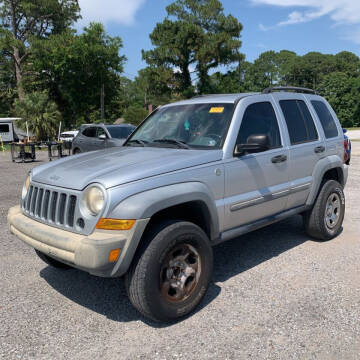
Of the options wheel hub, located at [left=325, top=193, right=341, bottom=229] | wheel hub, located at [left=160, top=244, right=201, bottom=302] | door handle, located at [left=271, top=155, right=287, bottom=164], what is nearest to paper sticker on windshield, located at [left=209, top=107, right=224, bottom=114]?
door handle, located at [left=271, top=155, right=287, bottom=164]

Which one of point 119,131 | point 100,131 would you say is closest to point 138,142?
point 119,131

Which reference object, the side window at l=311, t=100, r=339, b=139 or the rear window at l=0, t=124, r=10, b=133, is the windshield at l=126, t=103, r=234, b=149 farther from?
the rear window at l=0, t=124, r=10, b=133

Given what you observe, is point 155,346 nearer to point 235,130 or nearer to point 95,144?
point 235,130

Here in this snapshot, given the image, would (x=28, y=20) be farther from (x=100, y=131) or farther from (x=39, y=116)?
(x=100, y=131)

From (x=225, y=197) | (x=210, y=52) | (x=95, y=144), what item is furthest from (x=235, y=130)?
(x=210, y=52)

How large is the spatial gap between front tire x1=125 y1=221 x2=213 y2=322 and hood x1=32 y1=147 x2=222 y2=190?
1.58 feet

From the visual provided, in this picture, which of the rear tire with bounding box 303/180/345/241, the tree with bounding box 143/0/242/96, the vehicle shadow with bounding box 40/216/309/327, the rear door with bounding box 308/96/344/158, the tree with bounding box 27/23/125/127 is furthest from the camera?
the tree with bounding box 143/0/242/96

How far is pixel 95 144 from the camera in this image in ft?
44.1

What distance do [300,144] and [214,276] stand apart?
6.05ft

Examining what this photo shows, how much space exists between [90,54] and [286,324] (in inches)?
1470

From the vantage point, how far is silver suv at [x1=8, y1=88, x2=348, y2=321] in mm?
2891

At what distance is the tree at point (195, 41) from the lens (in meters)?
41.8

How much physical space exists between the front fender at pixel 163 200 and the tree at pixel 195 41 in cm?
3984

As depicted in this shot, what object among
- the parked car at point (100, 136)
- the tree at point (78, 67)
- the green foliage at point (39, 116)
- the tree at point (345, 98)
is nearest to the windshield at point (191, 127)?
the parked car at point (100, 136)
